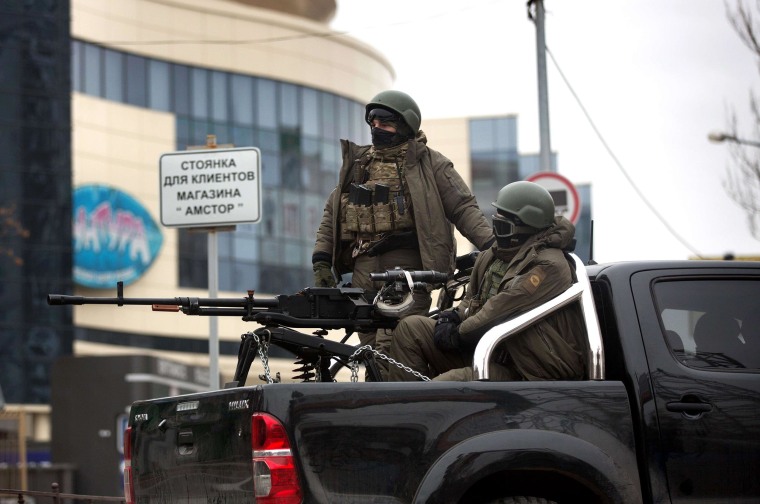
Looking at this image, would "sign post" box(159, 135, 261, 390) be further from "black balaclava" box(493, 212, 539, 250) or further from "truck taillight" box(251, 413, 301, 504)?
"truck taillight" box(251, 413, 301, 504)

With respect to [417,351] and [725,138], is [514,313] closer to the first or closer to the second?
[417,351]

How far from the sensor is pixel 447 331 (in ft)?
20.7

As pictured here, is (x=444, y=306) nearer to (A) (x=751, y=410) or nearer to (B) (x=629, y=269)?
(B) (x=629, y=269)

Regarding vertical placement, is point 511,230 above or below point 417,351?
above

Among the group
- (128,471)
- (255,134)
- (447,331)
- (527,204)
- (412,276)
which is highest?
(255,134)

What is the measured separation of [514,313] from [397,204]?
1.51 meters

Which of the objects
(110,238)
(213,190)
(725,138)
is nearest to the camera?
(213,190)

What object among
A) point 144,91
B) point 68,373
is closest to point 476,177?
point 144,91

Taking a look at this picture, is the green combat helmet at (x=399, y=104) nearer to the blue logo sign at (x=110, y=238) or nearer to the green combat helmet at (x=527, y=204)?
the green combat helmet at (x=527, y=204)

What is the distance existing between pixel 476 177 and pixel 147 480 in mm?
73566

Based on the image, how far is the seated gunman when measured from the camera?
6.05 metres

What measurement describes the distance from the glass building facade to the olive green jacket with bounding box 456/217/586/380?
42728 millimetres

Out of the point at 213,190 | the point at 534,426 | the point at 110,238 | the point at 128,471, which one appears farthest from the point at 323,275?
the point at 110,238

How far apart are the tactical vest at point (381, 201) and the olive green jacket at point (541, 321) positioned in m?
1.20
